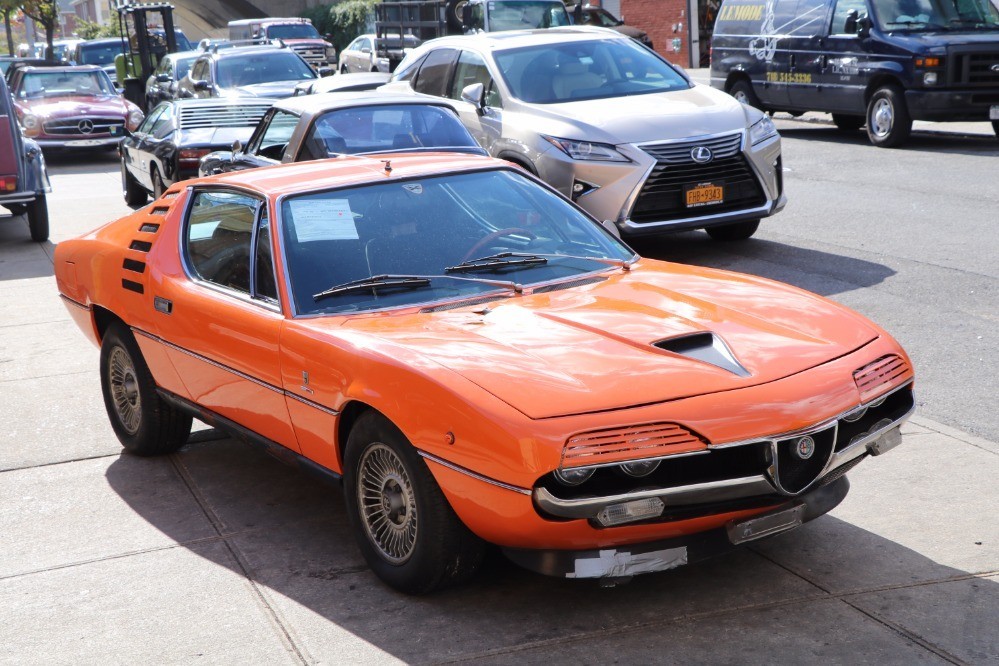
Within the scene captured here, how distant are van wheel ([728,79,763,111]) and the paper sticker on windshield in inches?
579

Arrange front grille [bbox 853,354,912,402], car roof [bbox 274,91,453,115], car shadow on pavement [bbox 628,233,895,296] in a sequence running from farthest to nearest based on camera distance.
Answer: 1. car roof [bbox 274,91,453,115]
2. car shadow on pavement [bbox 628,233,895,296]
3. front grille [bbox 853,354,912,402]

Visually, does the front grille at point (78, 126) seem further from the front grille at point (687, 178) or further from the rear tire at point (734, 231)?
the front grille at point (687, 178)

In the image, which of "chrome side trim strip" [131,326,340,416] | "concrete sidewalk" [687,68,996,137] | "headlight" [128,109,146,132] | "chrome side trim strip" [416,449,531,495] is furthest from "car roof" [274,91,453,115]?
"headlight" [128,109,146,132]

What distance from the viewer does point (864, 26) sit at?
53.4 feet

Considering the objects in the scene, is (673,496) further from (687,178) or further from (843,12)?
(843,12)

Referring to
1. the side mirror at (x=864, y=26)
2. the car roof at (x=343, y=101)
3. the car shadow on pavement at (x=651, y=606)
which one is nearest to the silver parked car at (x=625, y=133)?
the car roof at (x=343, y=101)

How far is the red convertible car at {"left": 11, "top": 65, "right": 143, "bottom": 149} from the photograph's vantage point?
2145 cm

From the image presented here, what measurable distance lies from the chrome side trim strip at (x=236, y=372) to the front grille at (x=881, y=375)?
1.77m

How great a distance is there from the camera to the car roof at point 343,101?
10.1 meters

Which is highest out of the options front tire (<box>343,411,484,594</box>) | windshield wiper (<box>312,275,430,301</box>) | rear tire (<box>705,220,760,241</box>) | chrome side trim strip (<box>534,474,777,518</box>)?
windshield wiper (<box>312,275,430,301</box>)

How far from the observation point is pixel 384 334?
4305 mm

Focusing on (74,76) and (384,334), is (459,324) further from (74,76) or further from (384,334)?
(74,76)

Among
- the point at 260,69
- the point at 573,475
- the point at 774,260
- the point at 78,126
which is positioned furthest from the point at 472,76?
the point at 78,126

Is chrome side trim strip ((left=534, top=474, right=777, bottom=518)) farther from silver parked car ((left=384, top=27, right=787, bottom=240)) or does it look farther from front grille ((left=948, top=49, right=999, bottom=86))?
front grille ((left=948, top=49, right=999, bottom=86))
